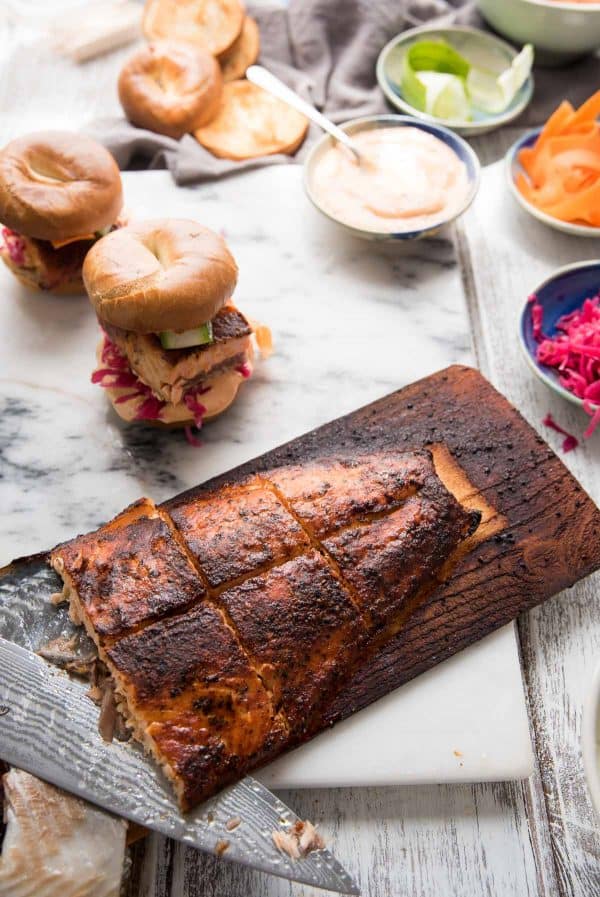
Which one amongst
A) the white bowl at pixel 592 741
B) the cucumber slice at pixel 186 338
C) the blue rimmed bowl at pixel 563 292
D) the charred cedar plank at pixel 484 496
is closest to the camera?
the white bowl at pixel 592 741

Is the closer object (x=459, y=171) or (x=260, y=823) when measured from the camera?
(x=260, y=823)

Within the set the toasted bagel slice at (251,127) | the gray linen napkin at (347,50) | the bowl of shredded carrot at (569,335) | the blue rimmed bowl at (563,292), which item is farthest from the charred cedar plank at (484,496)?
the gray linen napkin at (347,50)

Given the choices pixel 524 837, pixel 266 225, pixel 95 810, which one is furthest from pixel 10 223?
pixel 524 837

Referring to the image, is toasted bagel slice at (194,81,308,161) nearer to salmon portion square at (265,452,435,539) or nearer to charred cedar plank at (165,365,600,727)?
charred cedar plank at (165,365,600,727)

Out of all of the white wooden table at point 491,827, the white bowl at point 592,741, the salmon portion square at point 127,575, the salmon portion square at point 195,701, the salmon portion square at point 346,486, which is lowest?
the white wooden table at point 491,827

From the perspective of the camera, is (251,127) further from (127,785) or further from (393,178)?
(127,785)

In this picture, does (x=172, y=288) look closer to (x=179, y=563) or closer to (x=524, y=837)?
(x=179, y=563)

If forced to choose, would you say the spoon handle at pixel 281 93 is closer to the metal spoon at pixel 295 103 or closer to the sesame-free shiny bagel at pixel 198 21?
the metal spoon at pixel 295 103
